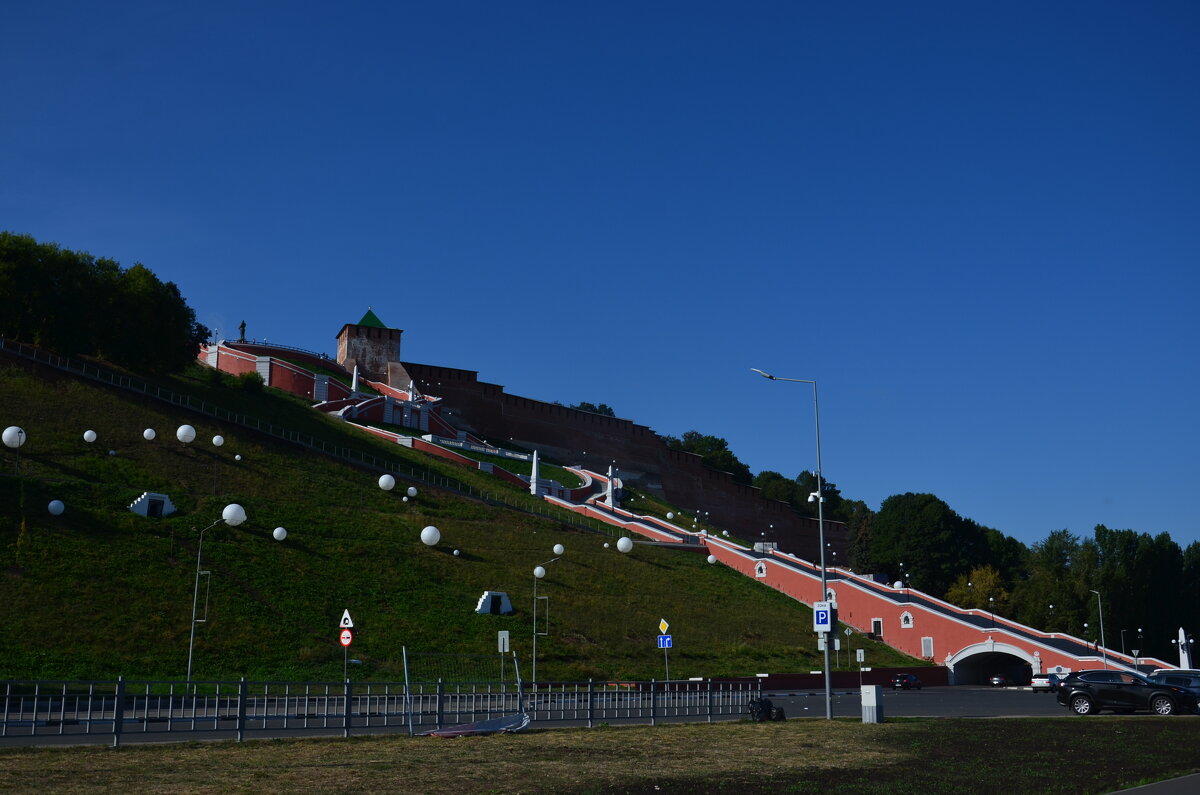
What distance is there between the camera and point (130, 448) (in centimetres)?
4878

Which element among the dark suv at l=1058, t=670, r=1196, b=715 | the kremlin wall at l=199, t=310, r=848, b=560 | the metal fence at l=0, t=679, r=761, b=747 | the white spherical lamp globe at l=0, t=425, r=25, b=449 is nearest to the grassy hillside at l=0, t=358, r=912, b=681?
the white spherical lamp globe at l=0, t=425, r=25, b=449

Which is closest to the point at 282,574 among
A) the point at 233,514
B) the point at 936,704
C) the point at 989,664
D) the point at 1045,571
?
the point at 233,514

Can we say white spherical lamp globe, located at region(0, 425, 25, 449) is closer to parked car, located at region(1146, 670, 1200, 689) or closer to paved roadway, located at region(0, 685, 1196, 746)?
paved roadway, located at region(0, 685, 1196, 746)

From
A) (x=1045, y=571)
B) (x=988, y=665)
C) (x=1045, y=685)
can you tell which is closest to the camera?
(x=1045, y=685)

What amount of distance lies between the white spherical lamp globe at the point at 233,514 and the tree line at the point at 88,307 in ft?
69.4

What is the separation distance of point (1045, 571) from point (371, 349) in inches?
2326

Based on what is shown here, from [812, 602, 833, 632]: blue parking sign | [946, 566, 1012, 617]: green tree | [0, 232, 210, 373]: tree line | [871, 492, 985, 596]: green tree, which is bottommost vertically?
[812, 602, 833, 632]: blue parking sign

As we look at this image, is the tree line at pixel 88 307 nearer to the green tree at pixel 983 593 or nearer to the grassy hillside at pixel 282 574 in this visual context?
the grassy hillside at pixel 282 574

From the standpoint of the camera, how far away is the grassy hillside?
112ft

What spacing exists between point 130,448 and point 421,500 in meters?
14.8

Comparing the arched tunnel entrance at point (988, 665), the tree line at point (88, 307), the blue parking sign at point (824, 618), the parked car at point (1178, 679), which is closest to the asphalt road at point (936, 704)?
the parked car at point (1178, 679)

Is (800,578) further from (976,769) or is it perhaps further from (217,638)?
(976,769)

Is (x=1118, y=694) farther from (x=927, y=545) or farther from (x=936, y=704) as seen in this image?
(x=927, y=545)

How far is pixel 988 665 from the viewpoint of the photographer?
61125 mm
